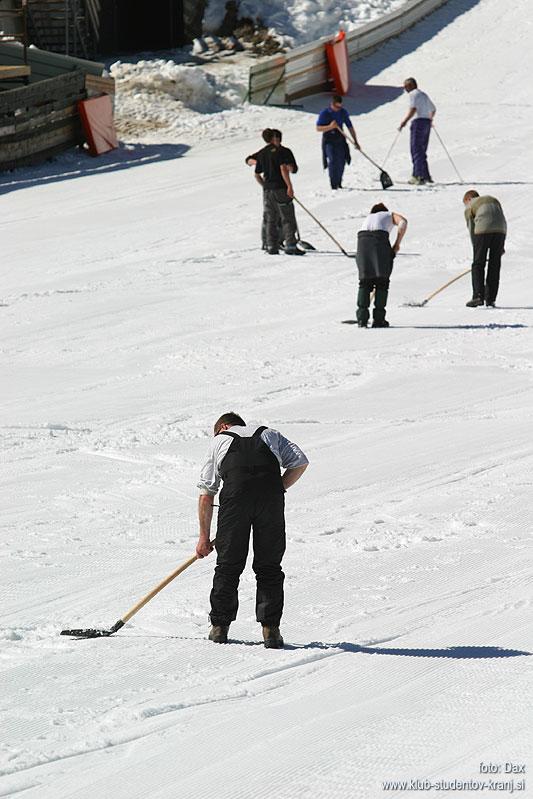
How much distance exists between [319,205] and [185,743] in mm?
15638

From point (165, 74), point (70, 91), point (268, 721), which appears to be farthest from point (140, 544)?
point (165, 74)

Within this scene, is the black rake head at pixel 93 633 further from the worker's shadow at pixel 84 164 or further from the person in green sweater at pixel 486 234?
the worker's shadow at pixel 84 164

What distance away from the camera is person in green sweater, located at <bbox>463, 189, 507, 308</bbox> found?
1543cm

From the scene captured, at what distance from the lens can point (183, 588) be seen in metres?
8.14

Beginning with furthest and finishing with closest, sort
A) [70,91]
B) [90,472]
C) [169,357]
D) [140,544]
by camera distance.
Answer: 1. [70,91]
2. [169,357]
3. [90,472]
4. [140,544]

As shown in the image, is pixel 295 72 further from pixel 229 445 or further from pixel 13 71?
pixel 229 445

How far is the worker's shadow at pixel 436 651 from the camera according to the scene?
6.83 meters

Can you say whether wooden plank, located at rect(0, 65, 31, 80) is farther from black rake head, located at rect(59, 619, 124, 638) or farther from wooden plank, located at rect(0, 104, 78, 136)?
black rake head, located at rect(59, 619, 124, 638)

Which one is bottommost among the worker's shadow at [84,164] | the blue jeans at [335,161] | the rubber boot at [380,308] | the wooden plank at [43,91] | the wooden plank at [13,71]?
the rubber boot at [380,308]

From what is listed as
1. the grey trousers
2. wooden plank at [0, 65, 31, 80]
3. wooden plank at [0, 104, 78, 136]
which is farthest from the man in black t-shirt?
wooden plank at [0, 65, 31, 80]

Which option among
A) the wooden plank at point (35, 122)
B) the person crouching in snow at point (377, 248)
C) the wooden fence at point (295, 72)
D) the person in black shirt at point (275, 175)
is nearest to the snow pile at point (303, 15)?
the wooden fence at point (295, 72)

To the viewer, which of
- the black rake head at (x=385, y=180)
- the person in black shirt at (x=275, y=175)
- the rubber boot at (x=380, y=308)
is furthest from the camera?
the black rake head at (x=385, y=180)

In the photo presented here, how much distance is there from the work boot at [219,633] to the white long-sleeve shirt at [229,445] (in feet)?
2.44

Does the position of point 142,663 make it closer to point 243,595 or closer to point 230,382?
point 243,595
